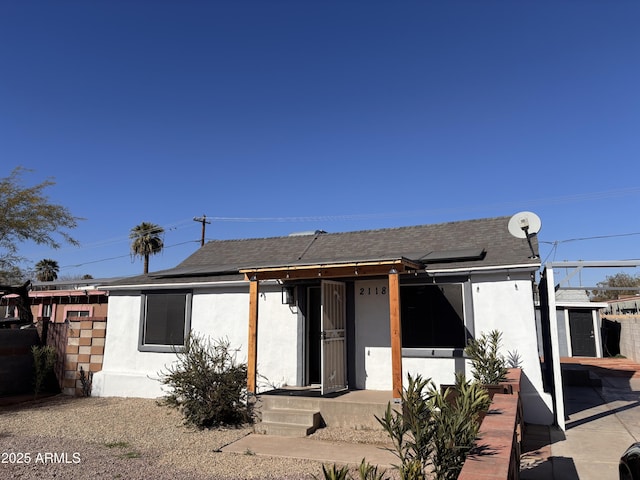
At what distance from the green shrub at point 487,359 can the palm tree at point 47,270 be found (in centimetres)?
3907

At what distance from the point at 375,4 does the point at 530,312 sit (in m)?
7.63

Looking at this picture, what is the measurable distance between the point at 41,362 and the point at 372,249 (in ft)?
30.2

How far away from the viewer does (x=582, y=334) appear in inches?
832

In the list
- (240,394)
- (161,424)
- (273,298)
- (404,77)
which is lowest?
(161,424)

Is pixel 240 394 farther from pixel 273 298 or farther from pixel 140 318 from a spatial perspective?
pixel 140 318

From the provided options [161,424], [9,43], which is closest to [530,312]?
[161,424]

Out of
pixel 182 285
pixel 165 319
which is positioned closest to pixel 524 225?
pixel 182 285

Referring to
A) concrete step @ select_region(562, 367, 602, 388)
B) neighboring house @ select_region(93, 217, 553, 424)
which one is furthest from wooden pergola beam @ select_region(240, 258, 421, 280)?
concrete step @ select_region(562, 367, 602, 388)

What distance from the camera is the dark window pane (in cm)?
1066

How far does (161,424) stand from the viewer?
817cm

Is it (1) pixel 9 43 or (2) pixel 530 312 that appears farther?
(1) pixel 9 43

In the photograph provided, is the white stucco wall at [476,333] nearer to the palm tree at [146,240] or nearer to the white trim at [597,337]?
the white trim at [597,337]

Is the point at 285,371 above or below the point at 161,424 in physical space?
above

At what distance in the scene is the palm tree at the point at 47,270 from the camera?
38062mm
